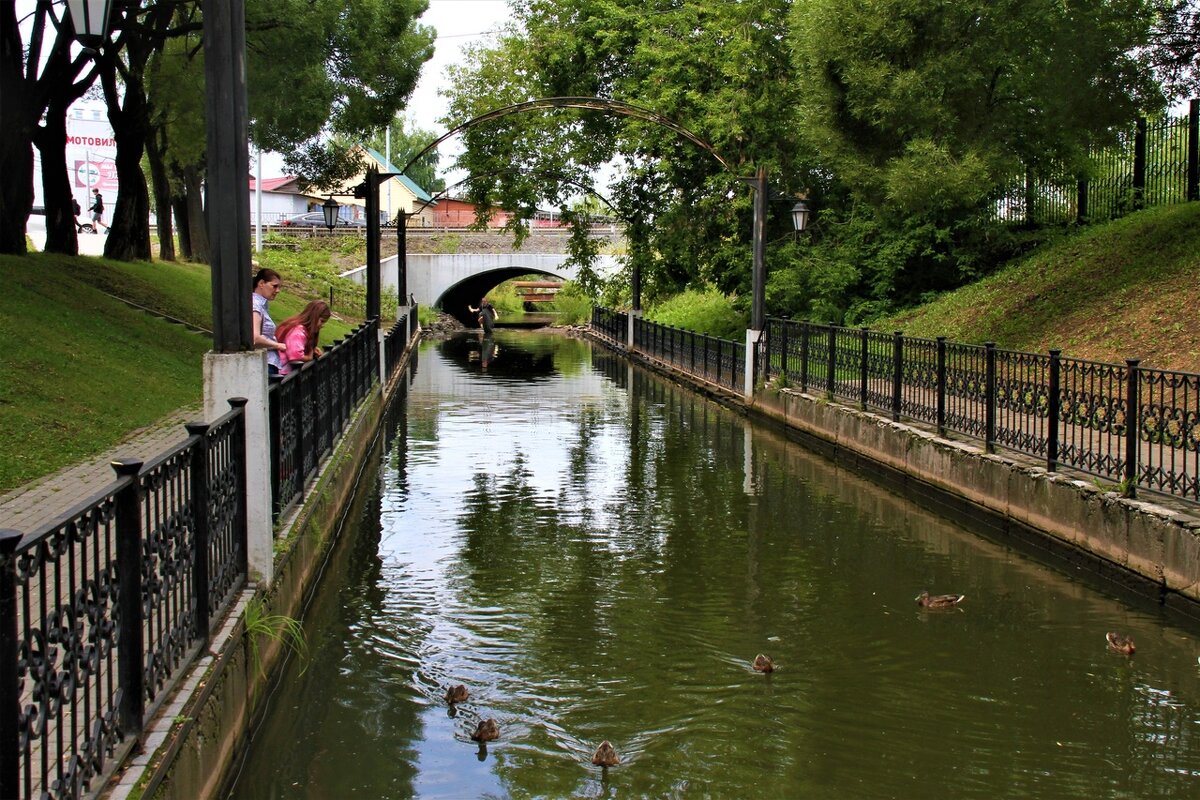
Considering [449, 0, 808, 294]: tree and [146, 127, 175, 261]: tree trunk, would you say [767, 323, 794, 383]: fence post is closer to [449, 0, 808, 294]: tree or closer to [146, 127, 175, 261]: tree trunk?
[449, 0, 808, 294]: tree

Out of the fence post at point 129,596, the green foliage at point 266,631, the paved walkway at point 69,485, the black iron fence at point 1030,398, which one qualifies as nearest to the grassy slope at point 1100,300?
the black iron fence at point 1030,398

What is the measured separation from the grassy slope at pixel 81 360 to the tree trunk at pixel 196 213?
Result: 8839 millimetres

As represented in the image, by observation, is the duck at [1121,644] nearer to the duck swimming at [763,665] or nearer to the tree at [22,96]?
the duck swimming at [763,665]

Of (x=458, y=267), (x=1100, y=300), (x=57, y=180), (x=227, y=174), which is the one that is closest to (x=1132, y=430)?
(x=227, y=174)

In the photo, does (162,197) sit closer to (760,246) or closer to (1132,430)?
(760,246)

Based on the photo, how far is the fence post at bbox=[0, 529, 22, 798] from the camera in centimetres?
310

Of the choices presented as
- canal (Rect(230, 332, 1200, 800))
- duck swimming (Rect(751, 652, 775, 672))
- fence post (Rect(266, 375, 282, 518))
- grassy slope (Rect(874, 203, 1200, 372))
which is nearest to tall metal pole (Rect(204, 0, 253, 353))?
fence post (Rect(266, 375, 282, 518))

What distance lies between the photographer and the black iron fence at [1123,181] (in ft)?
73.4

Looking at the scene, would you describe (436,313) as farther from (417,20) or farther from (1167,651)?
(1167,651)

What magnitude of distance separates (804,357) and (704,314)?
1767cm

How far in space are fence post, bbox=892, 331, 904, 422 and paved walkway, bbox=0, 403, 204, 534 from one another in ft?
25.5

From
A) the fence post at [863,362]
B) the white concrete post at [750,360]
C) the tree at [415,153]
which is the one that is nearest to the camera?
the fence post at [863,362]

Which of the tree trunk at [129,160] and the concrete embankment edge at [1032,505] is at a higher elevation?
the tree trunk at [129,160]

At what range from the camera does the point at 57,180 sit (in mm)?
23484
